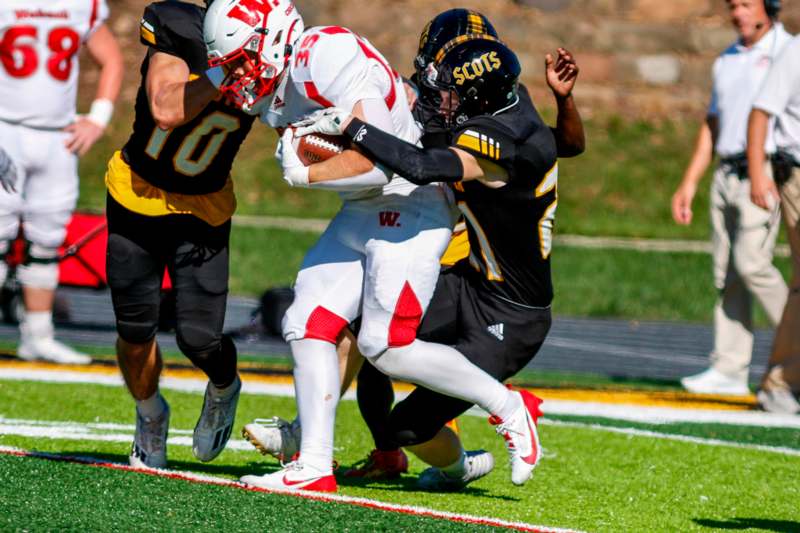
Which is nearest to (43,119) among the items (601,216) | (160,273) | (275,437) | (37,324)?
(37,324)

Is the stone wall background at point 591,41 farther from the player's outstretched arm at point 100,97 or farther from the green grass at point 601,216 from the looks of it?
the player's outstretched arm at point 100,97

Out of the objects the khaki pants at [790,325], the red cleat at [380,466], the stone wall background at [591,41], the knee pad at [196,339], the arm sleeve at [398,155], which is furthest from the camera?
the stone wall background at [591,41]

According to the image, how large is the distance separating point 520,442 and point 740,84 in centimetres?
410

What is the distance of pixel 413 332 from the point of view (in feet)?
15.4

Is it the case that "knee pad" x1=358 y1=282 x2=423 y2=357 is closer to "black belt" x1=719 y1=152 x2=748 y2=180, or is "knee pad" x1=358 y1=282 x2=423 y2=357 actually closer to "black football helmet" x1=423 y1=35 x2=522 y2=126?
"black football helmet" x1=423 y1=35 x2=522 y2=126

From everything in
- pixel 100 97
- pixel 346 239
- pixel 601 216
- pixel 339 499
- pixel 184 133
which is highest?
pixel 184 133

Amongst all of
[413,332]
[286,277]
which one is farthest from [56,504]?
[286,277]

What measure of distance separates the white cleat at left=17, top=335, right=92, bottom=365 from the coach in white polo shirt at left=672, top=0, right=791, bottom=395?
3.44m

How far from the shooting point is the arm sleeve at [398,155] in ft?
14.4

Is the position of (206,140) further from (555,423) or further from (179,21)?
(555,423)

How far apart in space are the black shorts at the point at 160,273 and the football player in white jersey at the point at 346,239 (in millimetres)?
464

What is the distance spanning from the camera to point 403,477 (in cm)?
548

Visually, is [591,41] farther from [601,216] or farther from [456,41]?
[456,41]

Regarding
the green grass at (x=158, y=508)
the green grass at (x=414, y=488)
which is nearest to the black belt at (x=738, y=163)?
the green grass at (x=414, y=488)
